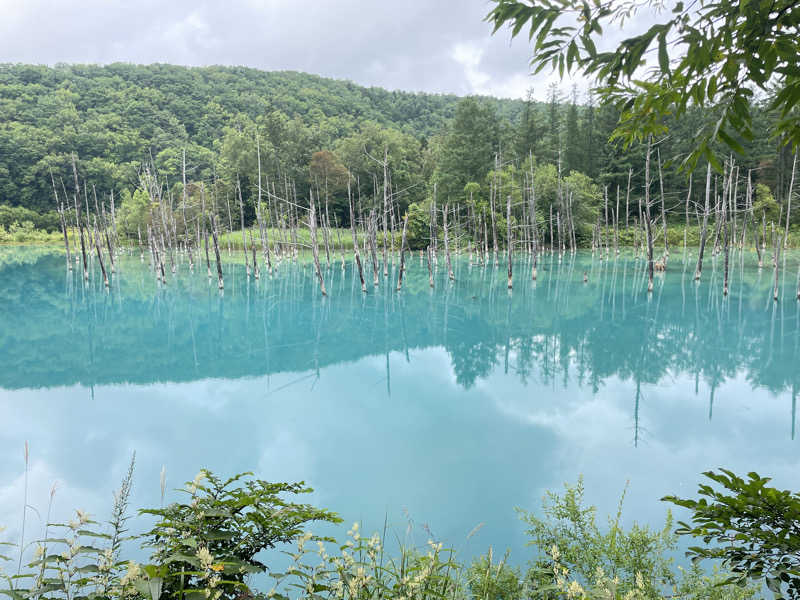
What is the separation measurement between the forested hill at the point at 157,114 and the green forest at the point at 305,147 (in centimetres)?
22

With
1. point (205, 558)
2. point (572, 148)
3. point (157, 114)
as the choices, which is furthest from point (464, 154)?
point (157, 114)

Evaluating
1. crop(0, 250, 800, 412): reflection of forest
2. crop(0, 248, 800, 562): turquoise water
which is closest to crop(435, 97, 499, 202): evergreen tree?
crop(0, 250, 800, 412): reflection of forest

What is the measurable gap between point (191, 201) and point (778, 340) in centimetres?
3829

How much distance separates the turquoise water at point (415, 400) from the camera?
222 inches

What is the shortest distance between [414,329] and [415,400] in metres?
6.03

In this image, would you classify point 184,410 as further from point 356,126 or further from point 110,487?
point 356,126

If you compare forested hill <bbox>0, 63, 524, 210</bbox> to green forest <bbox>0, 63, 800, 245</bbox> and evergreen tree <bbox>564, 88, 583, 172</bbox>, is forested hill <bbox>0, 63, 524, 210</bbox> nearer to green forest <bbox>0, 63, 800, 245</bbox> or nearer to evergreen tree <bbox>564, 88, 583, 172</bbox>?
green forest <bbox>0, 63, 800, 245</bbox>

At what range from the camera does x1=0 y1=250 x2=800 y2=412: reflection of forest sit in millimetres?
10625

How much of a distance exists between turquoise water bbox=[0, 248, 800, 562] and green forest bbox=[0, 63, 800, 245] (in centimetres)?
1049

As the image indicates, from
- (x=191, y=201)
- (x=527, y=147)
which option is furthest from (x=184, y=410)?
(x=527, y=147)

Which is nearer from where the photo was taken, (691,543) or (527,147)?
(691,543)

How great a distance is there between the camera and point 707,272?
26.1 meters

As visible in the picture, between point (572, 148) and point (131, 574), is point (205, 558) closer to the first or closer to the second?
point (131, 574)

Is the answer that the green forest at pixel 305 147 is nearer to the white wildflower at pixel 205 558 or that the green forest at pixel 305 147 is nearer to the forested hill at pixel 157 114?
the forested hill at pixel 157 114
